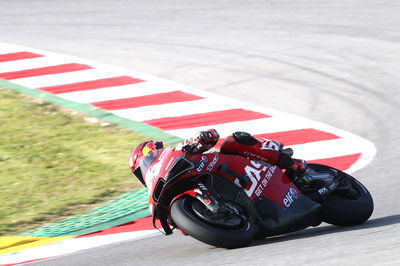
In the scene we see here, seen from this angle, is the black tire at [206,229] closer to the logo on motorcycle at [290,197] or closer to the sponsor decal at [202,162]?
the sponsor decal at [202,162]

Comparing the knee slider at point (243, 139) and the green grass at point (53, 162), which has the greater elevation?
the knee slider at point (243, 139)

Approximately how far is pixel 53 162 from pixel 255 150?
3.46 meters

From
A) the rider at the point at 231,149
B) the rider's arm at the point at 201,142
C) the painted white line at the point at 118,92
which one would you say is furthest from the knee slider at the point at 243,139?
the painted white line at the point at 118,92

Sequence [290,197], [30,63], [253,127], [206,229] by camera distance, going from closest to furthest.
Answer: [206,229] < [290,197] < [253,127] < [30,63]

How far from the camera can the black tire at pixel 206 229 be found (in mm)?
5430

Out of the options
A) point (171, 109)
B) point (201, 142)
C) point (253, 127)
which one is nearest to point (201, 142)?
point (201, 142)

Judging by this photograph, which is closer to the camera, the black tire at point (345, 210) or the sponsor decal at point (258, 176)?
the sponsor decal at point (258, 176)

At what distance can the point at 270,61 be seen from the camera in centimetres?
1291

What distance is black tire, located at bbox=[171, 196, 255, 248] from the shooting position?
5430mm

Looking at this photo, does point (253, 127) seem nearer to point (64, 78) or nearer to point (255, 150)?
point (64, 78)

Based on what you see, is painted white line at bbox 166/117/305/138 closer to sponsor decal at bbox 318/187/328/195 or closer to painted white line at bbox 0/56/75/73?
sponsor decal at bbox 318/187/328/195

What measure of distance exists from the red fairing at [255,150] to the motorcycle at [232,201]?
0.07 meters

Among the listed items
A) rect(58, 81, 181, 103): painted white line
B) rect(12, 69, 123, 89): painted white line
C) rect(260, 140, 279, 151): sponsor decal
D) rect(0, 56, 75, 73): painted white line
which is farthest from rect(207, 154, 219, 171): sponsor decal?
rect(0, 56, 75, 73): painted white line

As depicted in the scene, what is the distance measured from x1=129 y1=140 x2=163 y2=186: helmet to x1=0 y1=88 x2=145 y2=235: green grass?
1.44 meters
